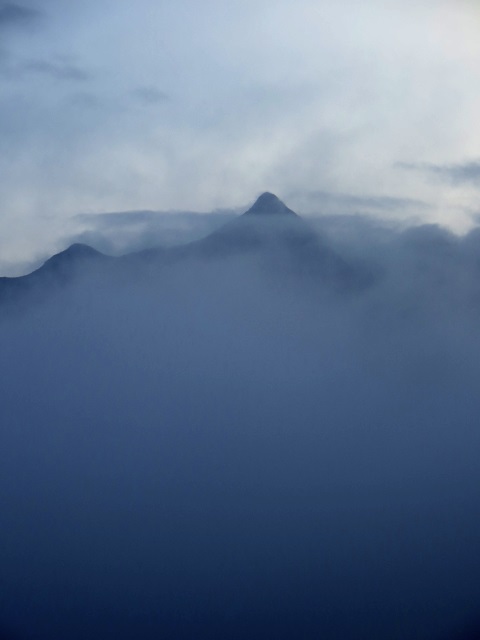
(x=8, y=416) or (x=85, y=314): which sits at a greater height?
(x=85, y=314)

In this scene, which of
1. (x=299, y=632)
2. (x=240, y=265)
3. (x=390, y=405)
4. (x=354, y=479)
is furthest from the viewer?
(x=240, y=265)

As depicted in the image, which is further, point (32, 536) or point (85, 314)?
point (85, 314)


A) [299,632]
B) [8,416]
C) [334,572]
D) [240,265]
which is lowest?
[299,632]

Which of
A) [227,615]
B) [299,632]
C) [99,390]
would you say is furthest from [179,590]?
[99,390]

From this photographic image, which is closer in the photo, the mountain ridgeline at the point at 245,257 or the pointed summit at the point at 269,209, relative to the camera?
the mountain ridgeline at the point at 245,257

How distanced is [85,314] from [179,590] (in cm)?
421

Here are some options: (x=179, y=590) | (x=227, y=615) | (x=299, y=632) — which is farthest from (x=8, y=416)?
(x=299, y=632)

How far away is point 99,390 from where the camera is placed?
9.57 meters

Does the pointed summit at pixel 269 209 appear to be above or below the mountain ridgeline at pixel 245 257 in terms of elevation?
above

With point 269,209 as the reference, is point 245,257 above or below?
below

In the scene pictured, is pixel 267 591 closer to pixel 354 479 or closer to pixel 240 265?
pixel 354 479

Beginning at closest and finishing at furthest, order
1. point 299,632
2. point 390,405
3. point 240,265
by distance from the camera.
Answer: point 299,632 → point 390,405 → point 240,265

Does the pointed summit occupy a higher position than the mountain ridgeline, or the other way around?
the pointed summit

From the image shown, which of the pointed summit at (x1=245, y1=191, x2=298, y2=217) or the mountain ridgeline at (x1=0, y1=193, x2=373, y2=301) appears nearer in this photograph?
the mountain ridgeline at (x1=0, y1=193, x2=373, y2=301)
